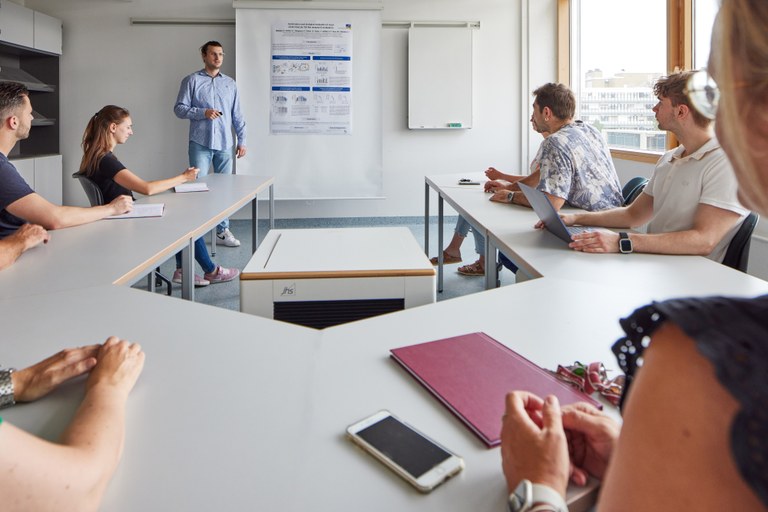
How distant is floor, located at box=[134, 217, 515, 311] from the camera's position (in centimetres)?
373

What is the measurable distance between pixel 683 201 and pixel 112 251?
1.91 meters

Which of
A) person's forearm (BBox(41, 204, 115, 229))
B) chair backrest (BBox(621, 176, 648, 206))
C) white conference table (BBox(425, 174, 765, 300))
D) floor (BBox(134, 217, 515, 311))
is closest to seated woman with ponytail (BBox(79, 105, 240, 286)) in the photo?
person's forearm (BBox(41, 204, 115, 229))

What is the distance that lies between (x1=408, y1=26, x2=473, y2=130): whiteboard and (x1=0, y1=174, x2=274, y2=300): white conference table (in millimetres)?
3548

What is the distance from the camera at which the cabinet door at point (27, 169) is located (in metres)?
5.16

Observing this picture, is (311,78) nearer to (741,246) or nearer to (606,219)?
(606,219)

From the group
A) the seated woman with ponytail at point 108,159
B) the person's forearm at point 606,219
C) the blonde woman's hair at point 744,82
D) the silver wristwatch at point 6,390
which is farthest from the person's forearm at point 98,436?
the seated woman with ponytail at point 108,159

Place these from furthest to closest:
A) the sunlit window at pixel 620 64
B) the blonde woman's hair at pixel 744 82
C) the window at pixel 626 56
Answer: the sunlit window at pixel 620 64
the window at pixel 626 56
the blonde woman's hair at pixel 744 82

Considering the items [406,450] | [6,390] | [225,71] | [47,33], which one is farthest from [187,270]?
[47,33]

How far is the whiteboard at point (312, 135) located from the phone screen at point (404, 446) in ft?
17.9

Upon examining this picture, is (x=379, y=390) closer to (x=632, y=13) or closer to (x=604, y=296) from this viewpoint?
(x=604, y=296)

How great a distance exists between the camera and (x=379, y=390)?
95 centimetres

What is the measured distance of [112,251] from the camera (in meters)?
1.95

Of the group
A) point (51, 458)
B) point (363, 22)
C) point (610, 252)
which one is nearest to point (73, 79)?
point (363, 22)

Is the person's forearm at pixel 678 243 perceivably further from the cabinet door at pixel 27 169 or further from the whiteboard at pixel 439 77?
the cabinet door at pixel 27 169
